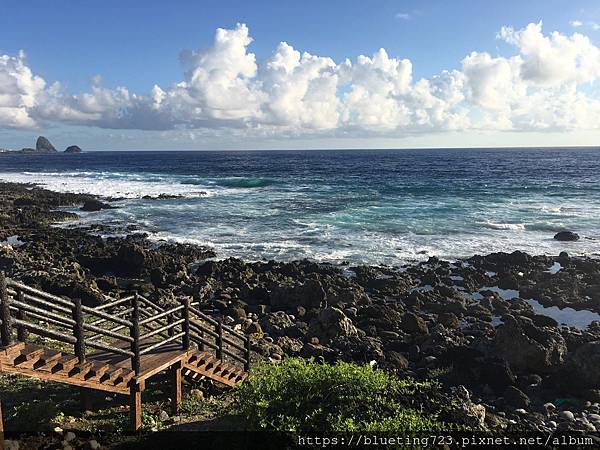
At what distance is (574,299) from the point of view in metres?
22.1

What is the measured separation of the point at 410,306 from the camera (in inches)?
850

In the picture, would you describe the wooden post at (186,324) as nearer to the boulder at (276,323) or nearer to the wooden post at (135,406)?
the wooden post at (135,406)

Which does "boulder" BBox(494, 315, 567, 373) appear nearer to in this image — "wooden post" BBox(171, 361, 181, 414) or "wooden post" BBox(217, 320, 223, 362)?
"wooden post" BBox(217, 320, 223, 362)

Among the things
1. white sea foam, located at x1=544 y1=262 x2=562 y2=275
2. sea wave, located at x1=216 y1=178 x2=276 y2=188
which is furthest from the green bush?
sea wave, located at x1=216 y1=178 x2=276 y2=188

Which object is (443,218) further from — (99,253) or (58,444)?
(58,444)

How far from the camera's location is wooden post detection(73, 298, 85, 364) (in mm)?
7852

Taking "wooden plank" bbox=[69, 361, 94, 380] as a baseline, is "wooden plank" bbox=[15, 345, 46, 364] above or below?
above

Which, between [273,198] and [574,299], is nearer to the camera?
[574,299]

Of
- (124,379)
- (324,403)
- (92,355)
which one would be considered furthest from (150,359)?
(324,403)

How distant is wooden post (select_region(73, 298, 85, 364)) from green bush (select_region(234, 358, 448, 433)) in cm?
289

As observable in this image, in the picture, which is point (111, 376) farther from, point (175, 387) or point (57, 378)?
point (175, 387)

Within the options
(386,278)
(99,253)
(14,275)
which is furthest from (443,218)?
(14,275)

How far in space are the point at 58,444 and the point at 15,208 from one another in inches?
1811

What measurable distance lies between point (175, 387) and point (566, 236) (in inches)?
1293
